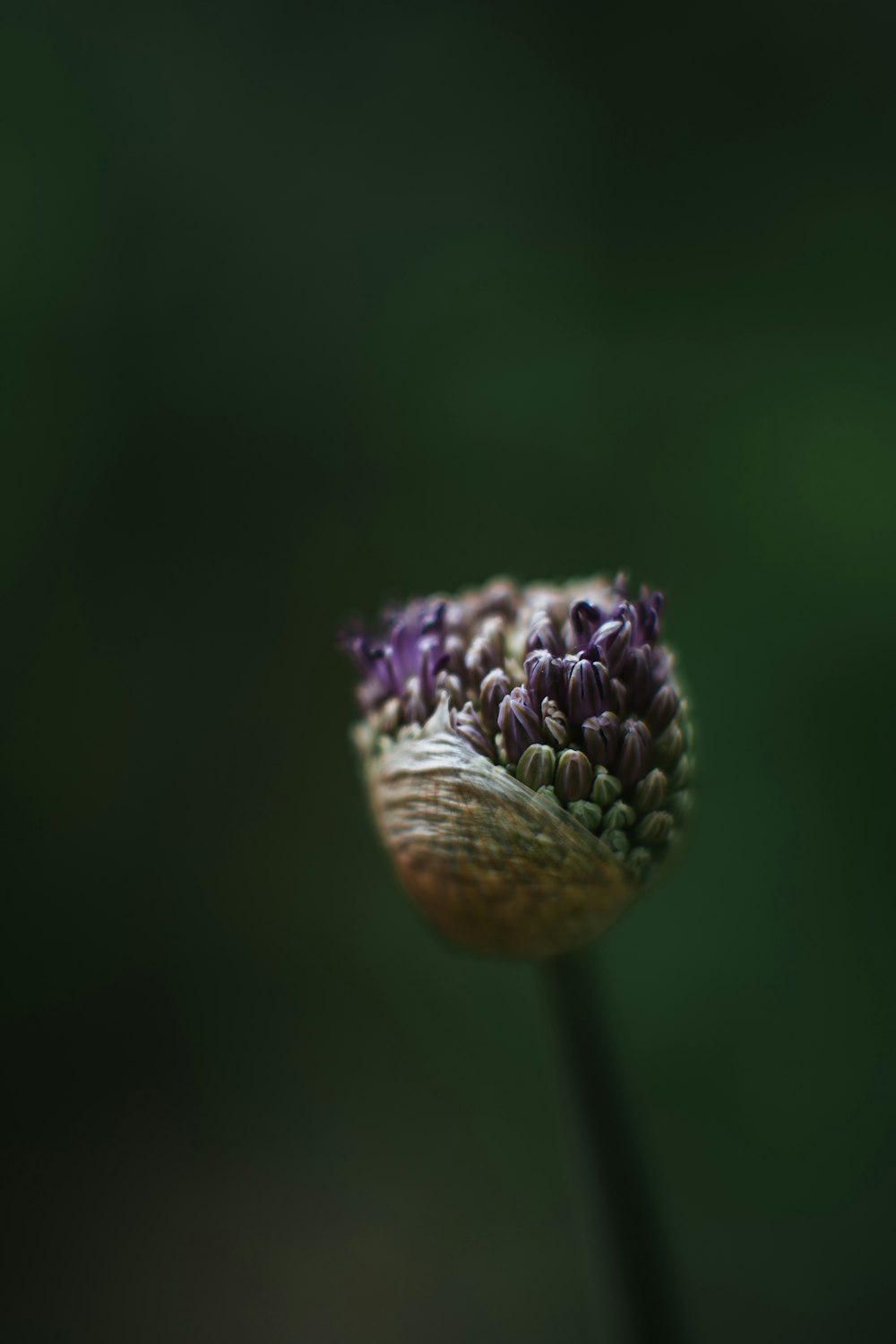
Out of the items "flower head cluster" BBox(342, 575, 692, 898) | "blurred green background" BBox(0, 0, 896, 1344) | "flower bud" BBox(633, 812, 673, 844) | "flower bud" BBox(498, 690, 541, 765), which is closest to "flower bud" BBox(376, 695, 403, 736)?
"flower head cluster" BBox(342, 575, 692, 898)

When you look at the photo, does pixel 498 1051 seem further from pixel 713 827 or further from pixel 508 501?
pixel 508 501

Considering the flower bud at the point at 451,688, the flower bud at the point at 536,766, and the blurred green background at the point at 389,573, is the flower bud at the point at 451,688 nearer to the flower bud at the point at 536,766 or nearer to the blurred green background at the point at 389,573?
the flower bud at the point at 536,766

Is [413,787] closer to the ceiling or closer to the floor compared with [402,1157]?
closer to the ceiling

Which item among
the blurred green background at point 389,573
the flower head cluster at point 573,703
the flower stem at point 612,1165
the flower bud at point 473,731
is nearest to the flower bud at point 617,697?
the flower head cluster at point 573,703

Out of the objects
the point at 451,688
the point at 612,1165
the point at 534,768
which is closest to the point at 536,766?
the point at 534,768

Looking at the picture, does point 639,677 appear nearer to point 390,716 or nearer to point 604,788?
point 604,788

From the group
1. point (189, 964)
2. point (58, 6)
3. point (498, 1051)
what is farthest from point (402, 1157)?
point (58, 6)

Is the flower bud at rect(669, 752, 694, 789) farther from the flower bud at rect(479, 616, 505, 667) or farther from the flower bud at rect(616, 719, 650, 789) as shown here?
the flower bud at rect(479, 616, 505, 667)
